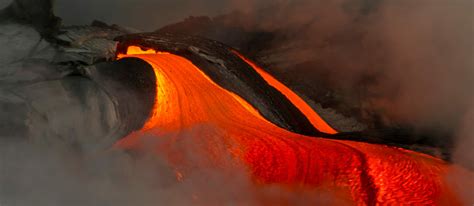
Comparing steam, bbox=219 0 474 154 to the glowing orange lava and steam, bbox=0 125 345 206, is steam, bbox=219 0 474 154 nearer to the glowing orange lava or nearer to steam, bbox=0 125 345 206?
the glowing orange lava

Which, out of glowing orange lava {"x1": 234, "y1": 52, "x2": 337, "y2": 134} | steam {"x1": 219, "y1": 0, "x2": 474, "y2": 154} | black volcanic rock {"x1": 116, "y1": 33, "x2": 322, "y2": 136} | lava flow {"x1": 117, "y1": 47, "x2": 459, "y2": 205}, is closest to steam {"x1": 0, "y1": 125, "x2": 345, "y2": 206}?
lava flow {"x1": 117, "y1": 47, "x2": 459, "y2": 205}

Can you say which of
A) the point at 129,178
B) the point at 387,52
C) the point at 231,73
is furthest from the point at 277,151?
the point at 387,52

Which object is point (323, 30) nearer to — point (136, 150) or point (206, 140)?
point (206, 140)

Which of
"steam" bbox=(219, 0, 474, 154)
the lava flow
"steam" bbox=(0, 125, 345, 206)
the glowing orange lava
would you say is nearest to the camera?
"steam" bbox=(0, 125, 345, 206)

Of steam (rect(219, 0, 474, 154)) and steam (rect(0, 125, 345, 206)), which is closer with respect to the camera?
steam (rect(0, 125, 345, 206))

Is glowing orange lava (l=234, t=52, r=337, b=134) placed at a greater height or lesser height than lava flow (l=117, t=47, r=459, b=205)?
greater

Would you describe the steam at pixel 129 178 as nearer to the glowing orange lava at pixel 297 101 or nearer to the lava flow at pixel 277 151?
the lava flow at pixel 277 151

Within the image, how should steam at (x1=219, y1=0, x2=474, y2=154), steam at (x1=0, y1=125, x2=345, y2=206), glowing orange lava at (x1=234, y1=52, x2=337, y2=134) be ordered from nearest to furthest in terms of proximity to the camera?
1. steam at (x1=0, y1=125, x2=345, y2=206)
2. steam at (x1=219, y1=0, x2=474, y2=154)
3. glowing orange lava at (x1=234, y1=52, x2=337, y2=134)

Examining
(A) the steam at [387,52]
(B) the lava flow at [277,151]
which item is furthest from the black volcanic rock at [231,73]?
(A) the steam at [387,52]

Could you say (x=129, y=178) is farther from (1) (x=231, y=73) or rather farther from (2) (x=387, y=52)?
(2) (x=387, y=52)
